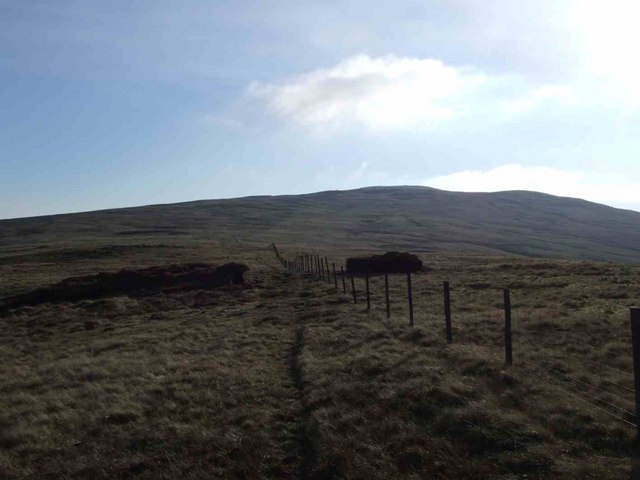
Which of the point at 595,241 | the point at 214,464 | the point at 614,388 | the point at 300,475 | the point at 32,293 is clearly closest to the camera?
the point at 300,475

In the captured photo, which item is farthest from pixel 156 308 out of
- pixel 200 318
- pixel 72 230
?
pixel 72 230

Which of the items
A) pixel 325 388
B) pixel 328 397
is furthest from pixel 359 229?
pixel 328 397

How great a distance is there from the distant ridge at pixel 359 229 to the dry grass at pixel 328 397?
7858 centimetres

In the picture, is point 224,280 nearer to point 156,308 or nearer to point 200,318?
point 156,308

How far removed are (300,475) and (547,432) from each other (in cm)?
313

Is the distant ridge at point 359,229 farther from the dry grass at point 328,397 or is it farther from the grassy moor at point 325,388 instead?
the dry grass at point 328,397

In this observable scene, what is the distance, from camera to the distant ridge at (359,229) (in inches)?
4653

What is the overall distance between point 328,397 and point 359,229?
134734 mm

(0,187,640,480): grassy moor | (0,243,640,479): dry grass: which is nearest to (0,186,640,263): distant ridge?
(0,187,640,480): grassy moor

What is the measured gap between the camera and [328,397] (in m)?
11.5

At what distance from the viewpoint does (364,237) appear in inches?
5079

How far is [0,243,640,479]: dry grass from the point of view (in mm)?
8547

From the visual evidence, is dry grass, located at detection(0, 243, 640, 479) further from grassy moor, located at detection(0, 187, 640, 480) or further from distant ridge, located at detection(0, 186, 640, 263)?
distant ridge, located at detection(0, 186, 640, 263)

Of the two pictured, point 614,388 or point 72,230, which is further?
point 72,230
